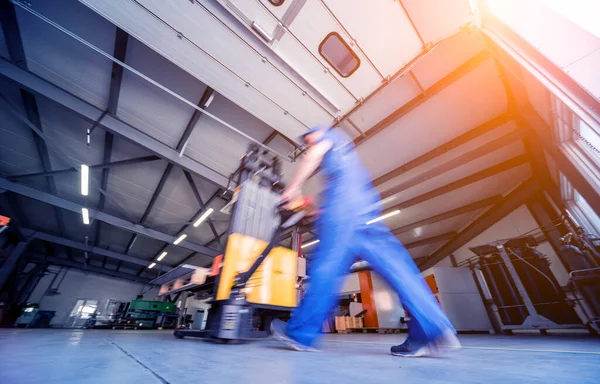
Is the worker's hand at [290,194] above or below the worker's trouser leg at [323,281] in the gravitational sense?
above

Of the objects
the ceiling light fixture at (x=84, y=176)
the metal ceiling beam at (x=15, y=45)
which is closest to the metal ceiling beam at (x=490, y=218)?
the metal ceiling beam at (x=15, y=45)

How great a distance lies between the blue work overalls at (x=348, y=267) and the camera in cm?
126

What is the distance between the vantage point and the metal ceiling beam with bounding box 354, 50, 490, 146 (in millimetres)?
3260

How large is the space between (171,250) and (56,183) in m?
5.96

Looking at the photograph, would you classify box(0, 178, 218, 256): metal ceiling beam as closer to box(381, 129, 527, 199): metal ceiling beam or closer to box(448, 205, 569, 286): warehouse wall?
box(381, 129, 527, 199): metal ceiling beam

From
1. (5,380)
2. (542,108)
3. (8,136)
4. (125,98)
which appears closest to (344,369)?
(5,380)

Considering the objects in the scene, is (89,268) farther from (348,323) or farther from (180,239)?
(348,323)

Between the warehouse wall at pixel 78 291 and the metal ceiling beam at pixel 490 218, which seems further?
the warehouse wall at pixel 78 291

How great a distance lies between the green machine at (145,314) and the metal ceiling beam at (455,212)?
417 inches

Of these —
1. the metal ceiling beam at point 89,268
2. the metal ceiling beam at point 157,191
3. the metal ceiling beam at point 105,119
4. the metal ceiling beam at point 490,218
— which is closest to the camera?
the metal ceiling beam at point 105,119

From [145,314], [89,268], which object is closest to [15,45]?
[145,314]

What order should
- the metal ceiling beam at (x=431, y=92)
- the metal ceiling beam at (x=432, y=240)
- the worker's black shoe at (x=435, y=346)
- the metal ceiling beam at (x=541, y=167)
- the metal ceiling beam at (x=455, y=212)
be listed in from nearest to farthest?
the worker's black shoe at (x=435, y=346) < the metal ceiling beam at (x=431, y=92) < the metal ceiling beam at (x=541, y=167) < the metal ceiling beam at (x=455, y=212) < the metal ceiling beam at (x=432, y=240)

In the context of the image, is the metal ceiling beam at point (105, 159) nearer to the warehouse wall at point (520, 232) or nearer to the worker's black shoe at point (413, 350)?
the worker's black shoe at point (413, 350)

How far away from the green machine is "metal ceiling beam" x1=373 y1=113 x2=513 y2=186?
34.9 ft
